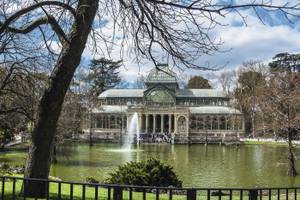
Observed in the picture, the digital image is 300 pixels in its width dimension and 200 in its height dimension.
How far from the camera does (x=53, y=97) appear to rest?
8.70m

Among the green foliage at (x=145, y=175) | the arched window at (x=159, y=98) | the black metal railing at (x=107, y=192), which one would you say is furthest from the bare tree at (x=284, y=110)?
the arched window at (x=159, y=98)

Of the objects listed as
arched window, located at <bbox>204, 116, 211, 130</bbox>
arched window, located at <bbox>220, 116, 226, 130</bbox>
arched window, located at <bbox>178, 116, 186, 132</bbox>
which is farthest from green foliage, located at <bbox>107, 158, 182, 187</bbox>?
arched window, located at <bbox>178, 116, 186, 132</bbox>

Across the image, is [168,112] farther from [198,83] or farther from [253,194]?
[253,194]

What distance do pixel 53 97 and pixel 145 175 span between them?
275 inches

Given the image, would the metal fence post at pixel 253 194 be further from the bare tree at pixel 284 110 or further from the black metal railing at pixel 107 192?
the bare tree at pixel 284 110

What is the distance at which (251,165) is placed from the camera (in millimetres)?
32469

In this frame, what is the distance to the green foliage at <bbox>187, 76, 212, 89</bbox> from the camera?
102 m

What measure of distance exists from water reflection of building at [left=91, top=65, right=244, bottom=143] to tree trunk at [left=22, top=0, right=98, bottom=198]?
68.4 meters

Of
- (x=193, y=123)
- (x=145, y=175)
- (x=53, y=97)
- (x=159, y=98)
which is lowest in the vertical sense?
(x=145, y=175)

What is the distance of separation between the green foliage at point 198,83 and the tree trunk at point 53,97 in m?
94.0

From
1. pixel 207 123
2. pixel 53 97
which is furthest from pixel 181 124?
pixel 53 97

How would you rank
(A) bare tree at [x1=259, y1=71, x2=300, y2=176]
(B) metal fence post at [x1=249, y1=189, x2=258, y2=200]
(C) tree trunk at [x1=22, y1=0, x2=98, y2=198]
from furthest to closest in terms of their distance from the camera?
(A) bare tree at [x1=259, y1=71, x2=300, y2=176] → (C) tree trunk at [x1=22, y1=0, x2=98, y2=198] → (B) metal fence post at [x1=249, y1=189, x2=258, y2=200]

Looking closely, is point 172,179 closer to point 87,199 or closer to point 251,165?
point 87,199

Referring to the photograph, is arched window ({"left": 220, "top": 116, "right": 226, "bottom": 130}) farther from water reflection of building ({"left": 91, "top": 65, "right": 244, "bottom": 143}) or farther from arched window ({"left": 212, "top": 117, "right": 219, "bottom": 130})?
arched window ({"left": 212, "top": 117, "right": 219, "bottom": 130})
